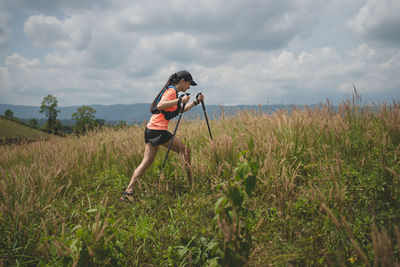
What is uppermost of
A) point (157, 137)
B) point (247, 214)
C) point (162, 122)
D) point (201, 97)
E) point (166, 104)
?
point (201, 97)

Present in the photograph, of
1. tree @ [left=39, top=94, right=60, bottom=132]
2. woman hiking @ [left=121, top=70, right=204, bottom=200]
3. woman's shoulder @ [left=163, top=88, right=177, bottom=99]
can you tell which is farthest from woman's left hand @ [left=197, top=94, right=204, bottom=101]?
tree @ [left=39, top=94, right=60, bottom=132]

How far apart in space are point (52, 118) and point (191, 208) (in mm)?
73831

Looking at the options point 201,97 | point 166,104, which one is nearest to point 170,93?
point 166,104

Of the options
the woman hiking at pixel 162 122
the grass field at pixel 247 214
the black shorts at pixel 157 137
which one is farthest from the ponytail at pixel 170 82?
the grass field at pixel 247 214

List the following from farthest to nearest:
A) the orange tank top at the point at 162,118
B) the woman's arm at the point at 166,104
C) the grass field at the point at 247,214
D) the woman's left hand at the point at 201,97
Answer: the woman's left hand at the point at 201,97 → the orange tank top at the point at 162,118 → the woman's arm at the point at 166,104 → the grass field at the point at 247,214

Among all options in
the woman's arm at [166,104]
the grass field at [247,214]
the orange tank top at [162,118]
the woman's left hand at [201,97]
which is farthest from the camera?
the woman's left hand at [201,97]

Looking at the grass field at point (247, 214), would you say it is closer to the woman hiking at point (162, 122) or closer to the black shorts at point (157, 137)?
the woman hiking at point (162, 122)

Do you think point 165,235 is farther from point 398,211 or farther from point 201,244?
point 398,211

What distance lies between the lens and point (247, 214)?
2.24 metres

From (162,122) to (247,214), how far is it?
2.13 meters

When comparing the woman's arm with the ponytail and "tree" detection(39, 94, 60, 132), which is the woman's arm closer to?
the ponytail

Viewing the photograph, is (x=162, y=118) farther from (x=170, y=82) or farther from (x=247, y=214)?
(x=247, y=214)

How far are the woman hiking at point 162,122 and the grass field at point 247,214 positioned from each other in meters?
0.37

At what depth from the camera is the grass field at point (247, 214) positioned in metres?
1.83
